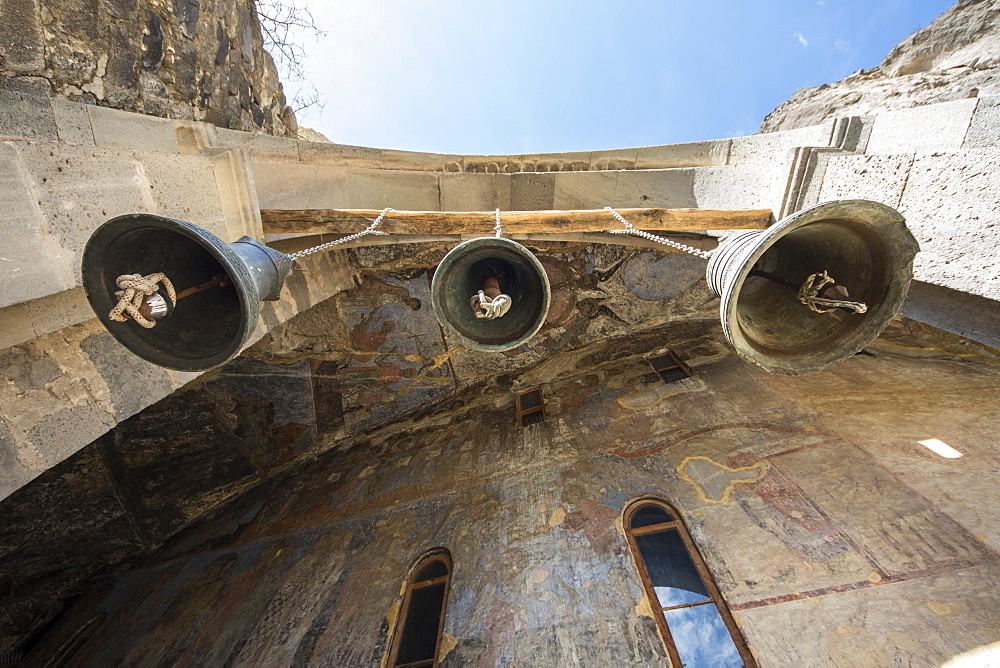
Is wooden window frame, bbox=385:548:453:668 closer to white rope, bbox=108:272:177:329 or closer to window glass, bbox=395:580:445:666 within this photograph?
window glass, bbox=395:580:445:666

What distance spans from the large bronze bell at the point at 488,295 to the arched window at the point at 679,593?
6.88ft

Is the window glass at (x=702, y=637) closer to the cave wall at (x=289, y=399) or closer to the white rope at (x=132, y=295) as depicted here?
the cave wall at (x=289, y=399)

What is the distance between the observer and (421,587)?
11.0 ft

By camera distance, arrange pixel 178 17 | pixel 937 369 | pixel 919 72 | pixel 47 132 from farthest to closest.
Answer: pixel 937 369, pixel 178 17, pixel 919 72, pixel 47 132

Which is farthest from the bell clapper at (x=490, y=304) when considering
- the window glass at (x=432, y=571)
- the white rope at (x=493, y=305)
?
the window glass at (x=432, y=571)

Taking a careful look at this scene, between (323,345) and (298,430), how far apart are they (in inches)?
57.7

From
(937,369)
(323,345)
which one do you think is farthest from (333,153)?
(937,369)

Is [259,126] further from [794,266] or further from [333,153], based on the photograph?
[794,266]

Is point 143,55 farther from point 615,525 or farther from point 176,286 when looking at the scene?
point 615,525

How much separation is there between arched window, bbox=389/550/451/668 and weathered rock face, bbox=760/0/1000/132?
4.65 m

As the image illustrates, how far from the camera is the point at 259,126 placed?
13.9 ft

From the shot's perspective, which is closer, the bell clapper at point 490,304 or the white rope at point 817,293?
the white rope at point 817,293

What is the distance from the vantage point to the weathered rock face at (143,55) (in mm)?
2395

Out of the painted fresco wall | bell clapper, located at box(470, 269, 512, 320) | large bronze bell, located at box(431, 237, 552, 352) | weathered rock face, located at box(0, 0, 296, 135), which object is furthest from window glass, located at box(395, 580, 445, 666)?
weathered rock face, located at box(0, 0, 296, 135)
